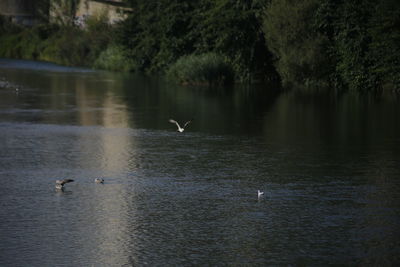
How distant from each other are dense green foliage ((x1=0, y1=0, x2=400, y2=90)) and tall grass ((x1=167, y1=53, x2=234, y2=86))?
3.0 inches

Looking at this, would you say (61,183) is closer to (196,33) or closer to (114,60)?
(196,33)

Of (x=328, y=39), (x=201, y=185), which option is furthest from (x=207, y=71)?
(x=201, y=185)

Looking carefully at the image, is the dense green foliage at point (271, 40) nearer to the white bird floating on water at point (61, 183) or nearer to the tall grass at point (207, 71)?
the tall grass at point (207, 71)

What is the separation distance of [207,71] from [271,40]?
5338 millimetres

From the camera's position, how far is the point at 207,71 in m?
58.1

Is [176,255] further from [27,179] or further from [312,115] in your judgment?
[312,115]

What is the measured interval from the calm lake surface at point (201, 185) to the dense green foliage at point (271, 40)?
31.0ft

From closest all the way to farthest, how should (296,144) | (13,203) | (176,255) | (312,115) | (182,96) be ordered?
(176,255) < (13,203) < (296,144) < (312,115) < (182,96)

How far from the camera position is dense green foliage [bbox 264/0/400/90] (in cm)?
5228

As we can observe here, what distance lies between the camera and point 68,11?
102 m

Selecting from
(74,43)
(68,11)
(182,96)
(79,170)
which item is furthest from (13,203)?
(68,11)

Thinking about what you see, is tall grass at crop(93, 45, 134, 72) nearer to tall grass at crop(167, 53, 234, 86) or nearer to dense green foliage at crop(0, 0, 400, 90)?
dense green foliage at crop(0, 0, 400, 90)

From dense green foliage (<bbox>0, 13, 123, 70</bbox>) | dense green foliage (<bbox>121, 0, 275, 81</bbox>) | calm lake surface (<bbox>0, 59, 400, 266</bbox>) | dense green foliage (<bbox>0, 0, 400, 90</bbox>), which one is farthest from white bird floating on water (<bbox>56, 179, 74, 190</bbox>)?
dense green foliage (<bbox>0, 13, 123, 70</bbox>)

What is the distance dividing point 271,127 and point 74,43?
175 feet
